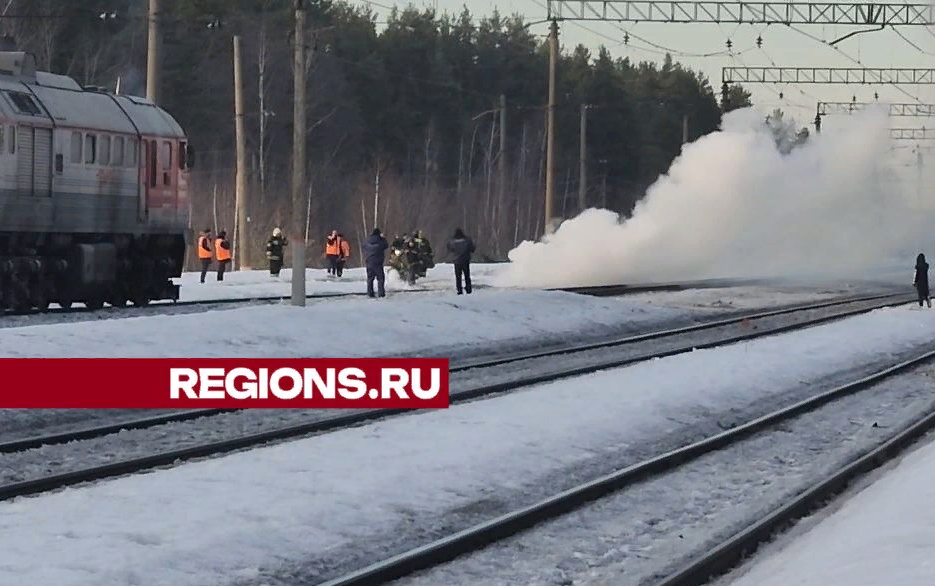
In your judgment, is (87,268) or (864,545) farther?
(87,268)

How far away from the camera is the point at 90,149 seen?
29.5m

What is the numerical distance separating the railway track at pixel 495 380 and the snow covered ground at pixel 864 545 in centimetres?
505

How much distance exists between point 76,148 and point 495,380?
1085 cm

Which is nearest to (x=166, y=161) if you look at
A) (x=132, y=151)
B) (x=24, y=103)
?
(x=132, y=151)

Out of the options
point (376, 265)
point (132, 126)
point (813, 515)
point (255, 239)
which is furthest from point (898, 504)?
point (255, 239)

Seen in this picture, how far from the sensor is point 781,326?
112 feet

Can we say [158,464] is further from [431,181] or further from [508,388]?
[431,181]

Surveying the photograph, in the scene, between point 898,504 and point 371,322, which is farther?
point 371,322

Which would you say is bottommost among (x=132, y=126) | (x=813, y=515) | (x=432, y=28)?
(x=813, y=515)

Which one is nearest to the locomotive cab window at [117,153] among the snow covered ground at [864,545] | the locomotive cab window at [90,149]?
the locomotive cab window at [90,149]

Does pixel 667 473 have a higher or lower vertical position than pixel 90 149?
lower

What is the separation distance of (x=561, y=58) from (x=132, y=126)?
107542 millimetres

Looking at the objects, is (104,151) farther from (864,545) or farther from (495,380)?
(864,545)

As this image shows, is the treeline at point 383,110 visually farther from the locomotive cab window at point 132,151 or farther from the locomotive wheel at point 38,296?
the locomotive wheel at point 38,296
